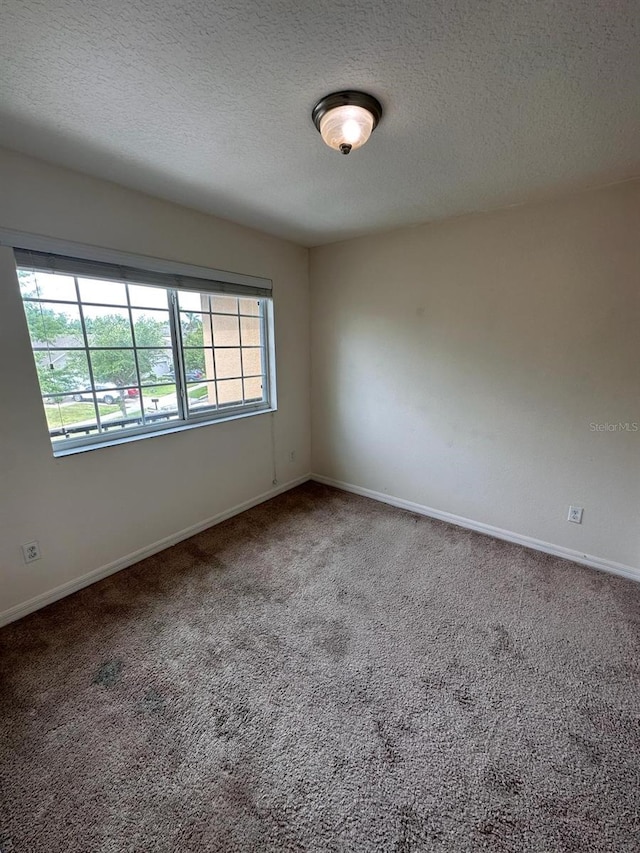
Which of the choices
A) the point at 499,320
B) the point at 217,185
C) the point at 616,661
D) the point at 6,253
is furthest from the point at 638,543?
the point at 6,253

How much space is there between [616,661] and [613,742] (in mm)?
462

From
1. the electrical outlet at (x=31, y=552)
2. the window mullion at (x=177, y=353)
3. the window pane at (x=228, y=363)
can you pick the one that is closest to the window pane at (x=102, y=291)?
the window mullion at (x=177, y=353)

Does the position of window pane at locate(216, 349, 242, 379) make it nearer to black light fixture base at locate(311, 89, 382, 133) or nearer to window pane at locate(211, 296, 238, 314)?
window pane at locate(211, 296, 238, 314)

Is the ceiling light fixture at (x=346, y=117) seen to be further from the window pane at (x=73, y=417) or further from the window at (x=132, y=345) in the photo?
the window pane at (x=73, y=417)

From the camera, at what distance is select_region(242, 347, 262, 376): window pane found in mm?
3129

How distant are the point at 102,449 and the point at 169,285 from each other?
1.16m

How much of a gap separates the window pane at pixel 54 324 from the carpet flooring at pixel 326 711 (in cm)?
150

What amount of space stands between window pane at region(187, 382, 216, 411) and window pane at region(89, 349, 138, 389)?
1.41 feet

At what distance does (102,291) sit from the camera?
2.15 metres

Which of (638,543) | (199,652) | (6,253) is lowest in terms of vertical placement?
(199,652)

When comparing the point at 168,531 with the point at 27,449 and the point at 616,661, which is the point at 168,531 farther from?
the point at 616,661

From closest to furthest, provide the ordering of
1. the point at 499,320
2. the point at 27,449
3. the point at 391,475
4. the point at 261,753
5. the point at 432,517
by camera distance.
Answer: the point at 261,753 → the point at 27,449 → the point at 499,320 → the point at 432,517 → the point at 391,475

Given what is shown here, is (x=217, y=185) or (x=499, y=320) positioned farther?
(x=499, y=320)

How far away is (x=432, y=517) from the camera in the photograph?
3059 mm
